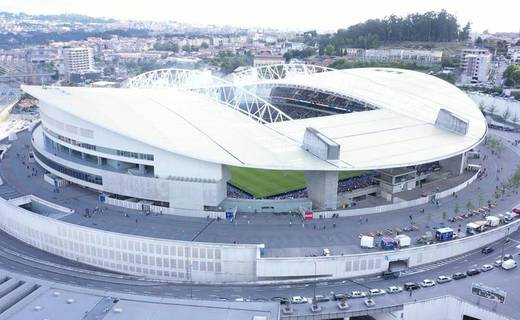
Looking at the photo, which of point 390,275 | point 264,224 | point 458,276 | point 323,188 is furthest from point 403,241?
point 264,224

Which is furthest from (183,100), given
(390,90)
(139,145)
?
(390,90)

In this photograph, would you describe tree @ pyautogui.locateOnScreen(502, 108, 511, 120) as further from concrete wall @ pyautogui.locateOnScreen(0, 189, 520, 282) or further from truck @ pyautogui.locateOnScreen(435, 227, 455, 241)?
truck @ pyautogui.locateOnScreen(435, 227, 455, 241)

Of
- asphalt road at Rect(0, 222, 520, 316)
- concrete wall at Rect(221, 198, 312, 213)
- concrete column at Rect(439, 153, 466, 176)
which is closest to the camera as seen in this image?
asphalt road at Rect(0, 222, 520, 316)

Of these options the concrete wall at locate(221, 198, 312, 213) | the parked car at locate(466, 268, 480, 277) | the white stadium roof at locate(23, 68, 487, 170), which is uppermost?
the white stadium roof at locate(23, 68, 487, 170)

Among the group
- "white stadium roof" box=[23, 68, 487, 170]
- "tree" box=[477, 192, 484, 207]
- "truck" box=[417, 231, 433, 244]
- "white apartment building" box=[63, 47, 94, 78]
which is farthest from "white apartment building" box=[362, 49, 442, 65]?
"truck" box=[417, 231, 433, 244]

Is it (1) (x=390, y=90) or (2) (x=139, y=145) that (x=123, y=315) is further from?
(1) (x=390, y=90)

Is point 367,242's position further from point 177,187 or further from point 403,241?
point 177,187
